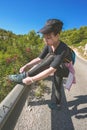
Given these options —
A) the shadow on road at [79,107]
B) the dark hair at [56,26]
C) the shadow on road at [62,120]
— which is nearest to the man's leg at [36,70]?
the dark hair at [56,26]

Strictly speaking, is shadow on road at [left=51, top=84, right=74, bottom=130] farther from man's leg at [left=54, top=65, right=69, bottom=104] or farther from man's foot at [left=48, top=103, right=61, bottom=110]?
man's leg at [left=54, top=65, right=69, bottom=104]

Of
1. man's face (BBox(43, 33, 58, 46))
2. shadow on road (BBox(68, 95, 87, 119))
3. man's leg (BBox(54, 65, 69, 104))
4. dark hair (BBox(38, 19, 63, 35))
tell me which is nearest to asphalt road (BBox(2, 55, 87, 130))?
shadow on road (BBox(68, 95, 87, 119))

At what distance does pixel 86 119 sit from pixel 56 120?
63cm

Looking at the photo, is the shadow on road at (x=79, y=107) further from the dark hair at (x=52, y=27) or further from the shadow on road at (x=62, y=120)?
the dark hair at (x=52, y=27)

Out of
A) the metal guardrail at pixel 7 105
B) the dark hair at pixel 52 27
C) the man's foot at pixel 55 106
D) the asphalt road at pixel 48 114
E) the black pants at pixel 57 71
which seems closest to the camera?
the metal guardrail at pixel 7 105

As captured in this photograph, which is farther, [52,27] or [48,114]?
[48,114]

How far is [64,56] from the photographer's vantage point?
13.6 feet

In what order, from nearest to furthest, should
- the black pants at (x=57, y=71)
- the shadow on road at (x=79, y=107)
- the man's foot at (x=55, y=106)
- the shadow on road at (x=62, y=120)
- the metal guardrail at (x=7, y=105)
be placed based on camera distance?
the metal guardrail at (x=7, y=105) → the shadow on road at (x=62, y=120) → the black pants at (x=57, y=71) → the shadow on road at (x=79, y=107) → the man's foot at (x=55, y=106)

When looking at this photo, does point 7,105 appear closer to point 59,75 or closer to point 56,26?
point 56,26

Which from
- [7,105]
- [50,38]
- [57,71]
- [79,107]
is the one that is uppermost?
[50,38]

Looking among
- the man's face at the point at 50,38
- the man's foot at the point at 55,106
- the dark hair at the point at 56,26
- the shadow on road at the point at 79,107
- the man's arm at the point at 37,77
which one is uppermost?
the dark hair at the point at 56,26

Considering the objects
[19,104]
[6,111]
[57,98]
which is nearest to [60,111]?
[57,98]

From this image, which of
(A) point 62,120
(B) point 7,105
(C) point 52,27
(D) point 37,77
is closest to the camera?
(B) point 7,105

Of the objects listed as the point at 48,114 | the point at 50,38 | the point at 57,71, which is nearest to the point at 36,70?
the point at 50,38
